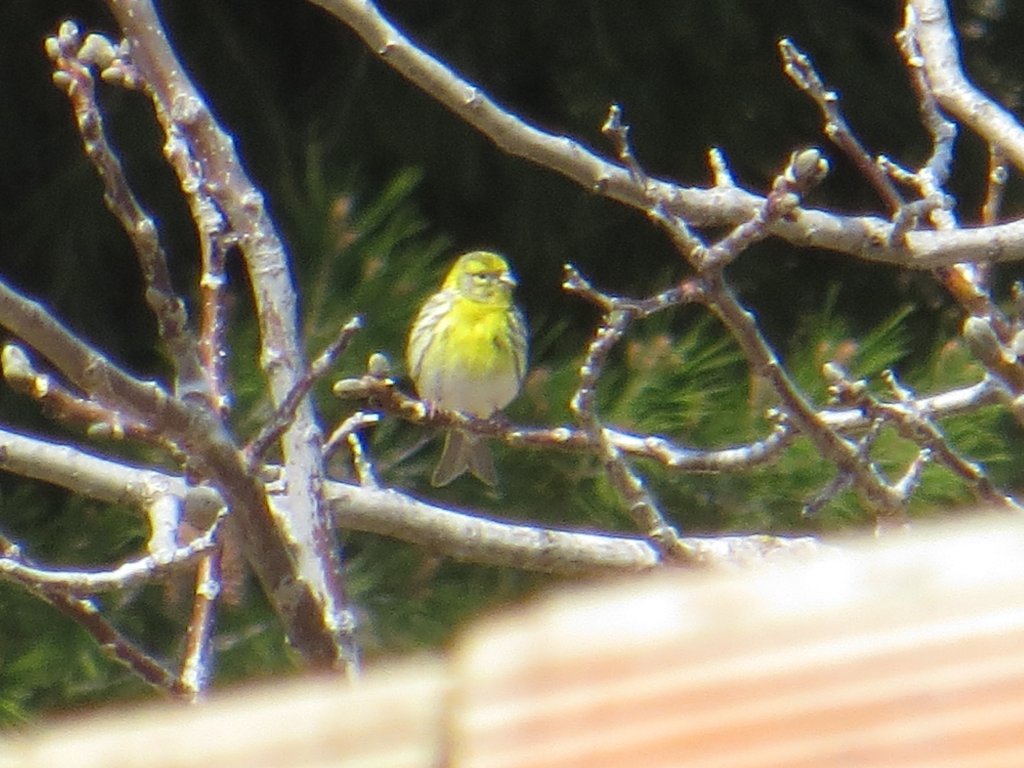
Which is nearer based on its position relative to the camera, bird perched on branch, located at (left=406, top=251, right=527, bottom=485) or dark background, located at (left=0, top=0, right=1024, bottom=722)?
dark background, located at (left=0, top=0, right=1024, bottom=722)

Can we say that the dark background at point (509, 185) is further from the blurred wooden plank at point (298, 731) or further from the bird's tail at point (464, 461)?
the blurred wooden plank at point (298, 731)

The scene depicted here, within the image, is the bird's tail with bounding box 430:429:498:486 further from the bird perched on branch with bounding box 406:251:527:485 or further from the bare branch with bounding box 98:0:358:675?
the bare branch with bounding box 98:0:358:675

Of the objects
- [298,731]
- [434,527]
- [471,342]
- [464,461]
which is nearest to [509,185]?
[471,342]

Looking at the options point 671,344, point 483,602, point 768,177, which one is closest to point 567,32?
point 768,177

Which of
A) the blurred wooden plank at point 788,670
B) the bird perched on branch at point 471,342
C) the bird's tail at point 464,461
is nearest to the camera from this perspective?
the blurred wooden plank at point 788,670

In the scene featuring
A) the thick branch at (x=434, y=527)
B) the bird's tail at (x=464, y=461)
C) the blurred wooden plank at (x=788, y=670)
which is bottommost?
the blurred wooden plank at (x=788, y=670)

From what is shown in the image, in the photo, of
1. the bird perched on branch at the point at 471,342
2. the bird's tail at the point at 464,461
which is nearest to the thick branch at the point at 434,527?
the bird's tail at the point at 464,461

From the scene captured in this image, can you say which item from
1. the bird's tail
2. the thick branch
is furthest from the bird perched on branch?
the thick branch
